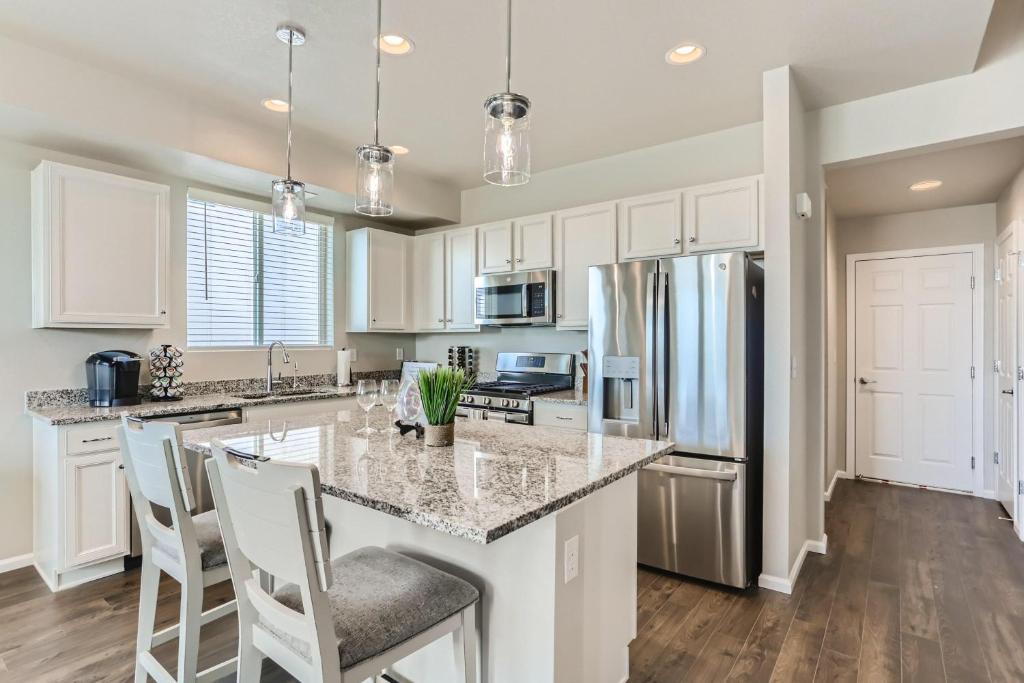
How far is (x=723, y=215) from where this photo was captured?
319cm

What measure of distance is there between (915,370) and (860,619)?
336 centimetres

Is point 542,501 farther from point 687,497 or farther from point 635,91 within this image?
point 635,91

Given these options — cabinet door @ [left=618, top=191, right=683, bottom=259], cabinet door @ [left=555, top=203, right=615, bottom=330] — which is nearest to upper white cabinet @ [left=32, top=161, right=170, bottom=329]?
cabinet door @ [left=555, top=203, right=615, bottom=330]

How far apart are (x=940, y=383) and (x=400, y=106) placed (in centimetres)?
511

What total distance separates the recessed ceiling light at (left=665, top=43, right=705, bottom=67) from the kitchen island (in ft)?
6.18

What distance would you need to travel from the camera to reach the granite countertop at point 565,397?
3.46 meters

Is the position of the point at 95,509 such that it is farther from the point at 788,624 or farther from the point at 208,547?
the point at 788,624

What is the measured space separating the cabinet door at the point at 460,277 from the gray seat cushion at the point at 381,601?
304 cm

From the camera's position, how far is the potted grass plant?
1771mm

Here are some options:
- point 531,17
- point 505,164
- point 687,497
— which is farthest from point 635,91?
point 687,497

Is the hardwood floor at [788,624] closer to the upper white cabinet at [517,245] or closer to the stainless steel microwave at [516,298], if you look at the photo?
the stainless steel microwave at [516,298]

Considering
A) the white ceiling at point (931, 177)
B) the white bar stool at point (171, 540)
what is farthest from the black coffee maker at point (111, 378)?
the white ceiling at point (931, 177)

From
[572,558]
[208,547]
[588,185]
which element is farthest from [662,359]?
[208,547]

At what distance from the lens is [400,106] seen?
3.17 meters
